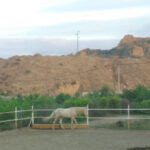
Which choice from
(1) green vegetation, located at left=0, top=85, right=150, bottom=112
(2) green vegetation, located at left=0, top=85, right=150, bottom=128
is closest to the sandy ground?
(2) green vegetation, located at left=0, top=85, right=150, bottom=128

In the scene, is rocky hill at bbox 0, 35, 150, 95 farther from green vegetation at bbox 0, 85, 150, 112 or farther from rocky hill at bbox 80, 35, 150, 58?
green vegetation at bbox 0, 85, 150, 112

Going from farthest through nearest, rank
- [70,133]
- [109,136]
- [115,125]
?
1. [115,125]
2. [70,133]
3. [109,136]

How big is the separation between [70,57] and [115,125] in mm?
88786

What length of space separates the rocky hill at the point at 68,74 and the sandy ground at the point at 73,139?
237 ft

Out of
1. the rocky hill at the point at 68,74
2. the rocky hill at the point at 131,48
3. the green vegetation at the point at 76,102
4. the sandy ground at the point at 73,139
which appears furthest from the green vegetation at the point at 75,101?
the rocky hill at the point at 131,48

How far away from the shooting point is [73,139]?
23.8 metres

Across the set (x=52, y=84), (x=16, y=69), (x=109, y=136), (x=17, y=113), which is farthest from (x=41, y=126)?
(x=16, y=69)

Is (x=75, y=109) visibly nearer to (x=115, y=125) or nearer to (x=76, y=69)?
(x=115, y=125)

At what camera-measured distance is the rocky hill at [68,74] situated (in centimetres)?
10462

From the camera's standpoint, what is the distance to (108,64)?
392 feet

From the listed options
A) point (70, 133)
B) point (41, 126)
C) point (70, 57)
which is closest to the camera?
point (70, 133)

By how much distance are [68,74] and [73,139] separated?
285 feet

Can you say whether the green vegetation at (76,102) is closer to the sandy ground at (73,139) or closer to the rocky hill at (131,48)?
the sandy ground at (73,139)

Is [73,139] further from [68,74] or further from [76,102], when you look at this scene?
[68,74]
